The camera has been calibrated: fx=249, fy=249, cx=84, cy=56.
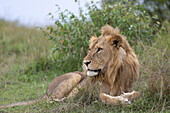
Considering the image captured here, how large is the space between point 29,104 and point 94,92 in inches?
41.2

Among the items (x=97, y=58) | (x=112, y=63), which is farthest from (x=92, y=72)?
(x=112, y=63)

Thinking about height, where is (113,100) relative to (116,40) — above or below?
below

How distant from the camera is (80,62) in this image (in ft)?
18.9

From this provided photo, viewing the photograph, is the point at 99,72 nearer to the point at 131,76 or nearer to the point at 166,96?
the point at 131,76

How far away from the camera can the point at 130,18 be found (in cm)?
554

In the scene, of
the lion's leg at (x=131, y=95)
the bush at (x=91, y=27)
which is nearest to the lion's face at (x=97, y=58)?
the lion's leg at (x=131, y=95)

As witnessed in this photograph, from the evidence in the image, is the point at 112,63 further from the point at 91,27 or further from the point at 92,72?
the point at 91,27

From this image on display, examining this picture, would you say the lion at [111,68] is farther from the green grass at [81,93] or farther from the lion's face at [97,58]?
the green grass at [81,93]

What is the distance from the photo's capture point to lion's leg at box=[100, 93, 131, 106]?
340 centimetres

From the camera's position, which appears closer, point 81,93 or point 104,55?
point 104,55

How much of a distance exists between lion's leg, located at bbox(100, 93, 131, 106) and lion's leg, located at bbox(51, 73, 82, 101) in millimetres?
624

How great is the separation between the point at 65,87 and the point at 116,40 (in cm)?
118

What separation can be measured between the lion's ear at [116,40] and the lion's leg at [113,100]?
0.70m

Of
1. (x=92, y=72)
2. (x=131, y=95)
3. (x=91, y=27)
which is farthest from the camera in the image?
(x=91, y=27)
